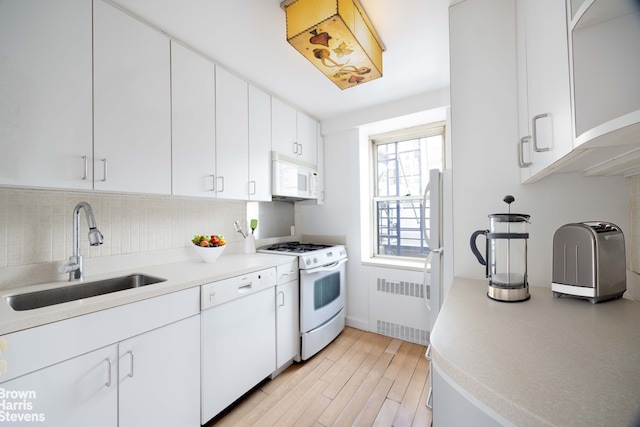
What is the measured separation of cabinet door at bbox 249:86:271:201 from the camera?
2.13 m

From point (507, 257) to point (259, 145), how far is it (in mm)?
1934

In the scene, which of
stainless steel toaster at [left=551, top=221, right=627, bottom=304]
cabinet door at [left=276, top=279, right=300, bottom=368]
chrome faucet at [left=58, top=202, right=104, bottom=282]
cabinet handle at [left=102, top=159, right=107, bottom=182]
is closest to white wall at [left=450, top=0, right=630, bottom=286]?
stainless steel toaster at [left=551, top=221, right=627, bottom=304]

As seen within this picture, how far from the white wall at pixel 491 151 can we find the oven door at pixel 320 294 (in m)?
1.21

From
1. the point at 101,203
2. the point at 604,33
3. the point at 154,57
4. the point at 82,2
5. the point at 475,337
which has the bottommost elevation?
the point at 475,337

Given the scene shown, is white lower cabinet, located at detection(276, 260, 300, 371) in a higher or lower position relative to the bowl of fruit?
lower

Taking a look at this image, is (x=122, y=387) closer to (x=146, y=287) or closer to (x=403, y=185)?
(x=146, y=287)

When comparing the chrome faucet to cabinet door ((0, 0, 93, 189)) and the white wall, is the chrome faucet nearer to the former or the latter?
cabinet door ((0, 0, 93, 189))

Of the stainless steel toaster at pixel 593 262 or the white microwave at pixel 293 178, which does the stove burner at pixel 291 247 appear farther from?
the stainless steel toaster at pixel 593 262

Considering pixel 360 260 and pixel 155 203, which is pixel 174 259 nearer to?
pixel 155 203

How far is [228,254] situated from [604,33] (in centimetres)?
240

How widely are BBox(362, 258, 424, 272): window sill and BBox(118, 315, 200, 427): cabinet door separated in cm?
183

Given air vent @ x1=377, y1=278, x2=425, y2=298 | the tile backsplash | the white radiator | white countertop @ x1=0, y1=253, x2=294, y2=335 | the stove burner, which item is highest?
the tile backsplash

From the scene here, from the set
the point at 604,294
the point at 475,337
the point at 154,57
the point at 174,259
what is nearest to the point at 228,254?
the point at 174,259

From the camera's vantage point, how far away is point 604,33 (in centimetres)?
59
